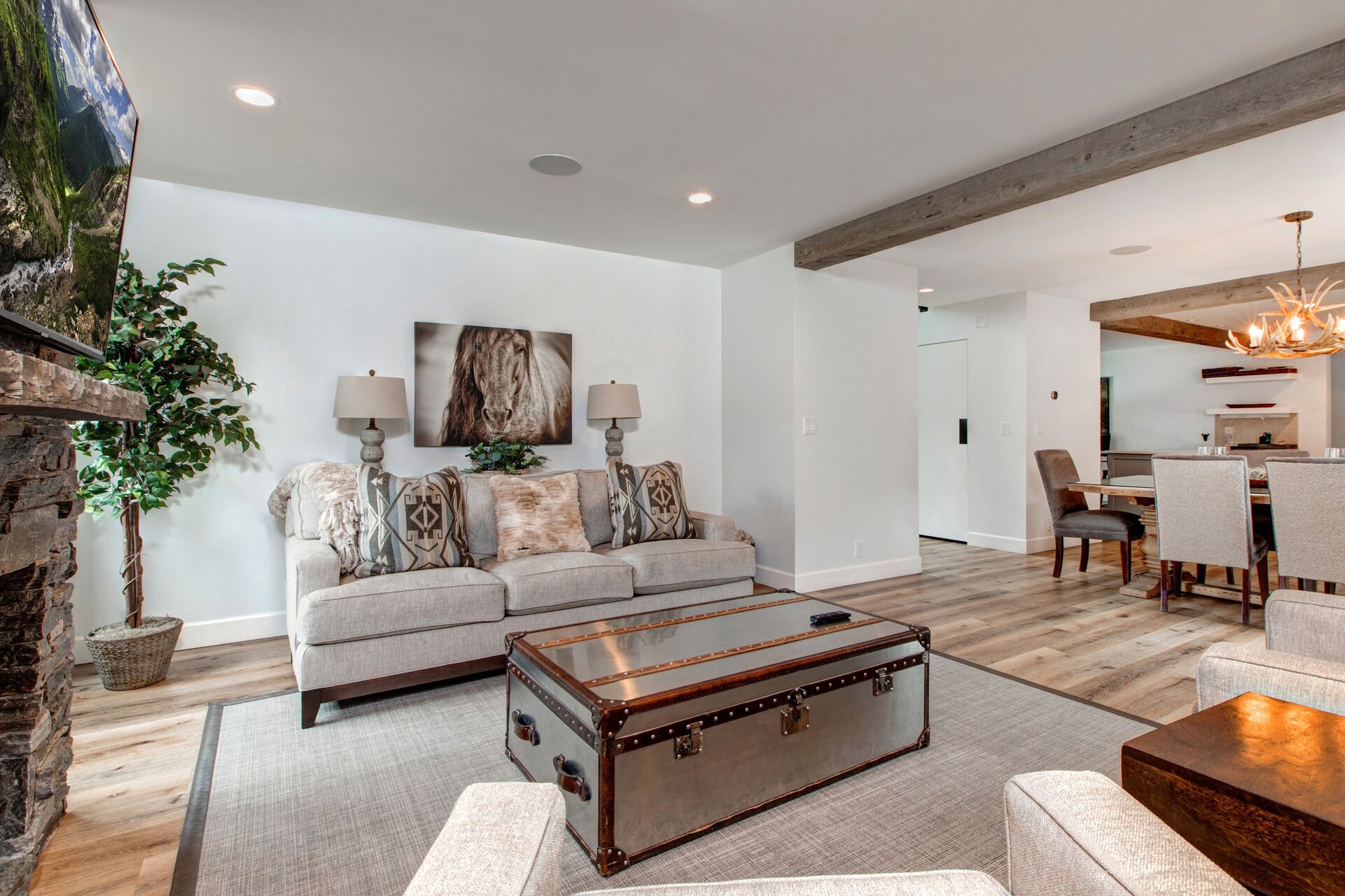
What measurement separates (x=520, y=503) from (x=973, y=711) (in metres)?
2.30

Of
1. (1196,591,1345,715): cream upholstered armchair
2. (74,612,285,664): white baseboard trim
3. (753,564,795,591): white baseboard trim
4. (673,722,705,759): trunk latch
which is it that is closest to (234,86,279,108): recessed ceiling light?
(74,612,285,664): white baseboard trim

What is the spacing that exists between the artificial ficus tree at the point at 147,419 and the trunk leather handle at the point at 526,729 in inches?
83.6

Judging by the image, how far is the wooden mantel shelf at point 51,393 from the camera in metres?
1.03

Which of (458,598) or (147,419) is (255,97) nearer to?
(147,419)

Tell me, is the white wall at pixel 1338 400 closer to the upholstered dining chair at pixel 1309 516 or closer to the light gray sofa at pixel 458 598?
the upholstered dining chair at pixel 1309 516

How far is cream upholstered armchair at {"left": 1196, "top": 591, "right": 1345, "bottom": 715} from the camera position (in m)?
1.46

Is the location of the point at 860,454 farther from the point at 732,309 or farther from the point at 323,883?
the point at 323,883

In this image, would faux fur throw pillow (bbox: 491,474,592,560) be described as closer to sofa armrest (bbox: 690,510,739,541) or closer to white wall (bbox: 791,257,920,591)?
sofa armrest (bbox: 690,510,739,541)

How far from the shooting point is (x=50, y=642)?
1.77m

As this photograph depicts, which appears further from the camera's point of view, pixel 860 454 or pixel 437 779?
pixel 860 454

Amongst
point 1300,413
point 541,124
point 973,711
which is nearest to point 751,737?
point 973,711

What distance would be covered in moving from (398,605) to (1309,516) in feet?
14.5

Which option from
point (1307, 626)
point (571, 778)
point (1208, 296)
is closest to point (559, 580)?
point (571, 778)

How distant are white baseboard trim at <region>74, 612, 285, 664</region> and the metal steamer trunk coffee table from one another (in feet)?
7.09
